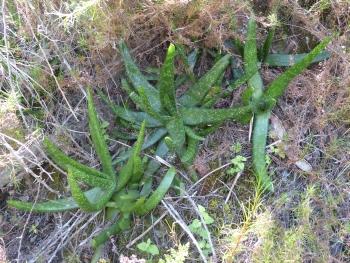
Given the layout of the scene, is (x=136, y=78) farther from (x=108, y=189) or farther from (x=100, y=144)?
(x=108, y=189)

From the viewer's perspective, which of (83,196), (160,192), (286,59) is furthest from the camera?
(286,59)

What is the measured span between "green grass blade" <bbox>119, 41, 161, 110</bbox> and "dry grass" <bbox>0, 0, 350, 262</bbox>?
80mm

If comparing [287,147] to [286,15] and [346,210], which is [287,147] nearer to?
[346,210]

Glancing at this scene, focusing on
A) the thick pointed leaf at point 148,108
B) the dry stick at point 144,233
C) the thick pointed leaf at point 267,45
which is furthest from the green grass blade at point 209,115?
the dry stick at point 144,233

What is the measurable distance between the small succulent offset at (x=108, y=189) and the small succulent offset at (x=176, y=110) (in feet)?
0.50

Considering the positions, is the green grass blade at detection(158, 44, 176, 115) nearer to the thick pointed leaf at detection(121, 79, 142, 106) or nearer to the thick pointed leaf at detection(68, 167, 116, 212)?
the thick pointed leaf at detection(121, 79, 142, 106)

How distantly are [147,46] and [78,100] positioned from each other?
480mm

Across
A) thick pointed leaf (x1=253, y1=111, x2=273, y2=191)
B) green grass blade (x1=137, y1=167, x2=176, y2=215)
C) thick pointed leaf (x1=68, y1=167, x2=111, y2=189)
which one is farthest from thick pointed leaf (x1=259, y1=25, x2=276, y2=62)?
thick pointed leaf (x1=68, y1=167, x2=111, y2=189)

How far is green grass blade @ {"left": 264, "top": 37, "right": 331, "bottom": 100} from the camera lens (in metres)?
2.18

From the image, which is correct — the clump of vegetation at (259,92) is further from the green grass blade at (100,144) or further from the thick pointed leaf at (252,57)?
the green grass blade at (100,144)

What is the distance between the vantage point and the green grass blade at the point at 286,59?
2.41 meters

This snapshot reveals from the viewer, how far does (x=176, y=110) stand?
2.32 m

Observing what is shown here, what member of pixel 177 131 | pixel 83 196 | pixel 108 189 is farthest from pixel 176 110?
pixel 83 196

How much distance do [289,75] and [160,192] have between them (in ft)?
2.76
